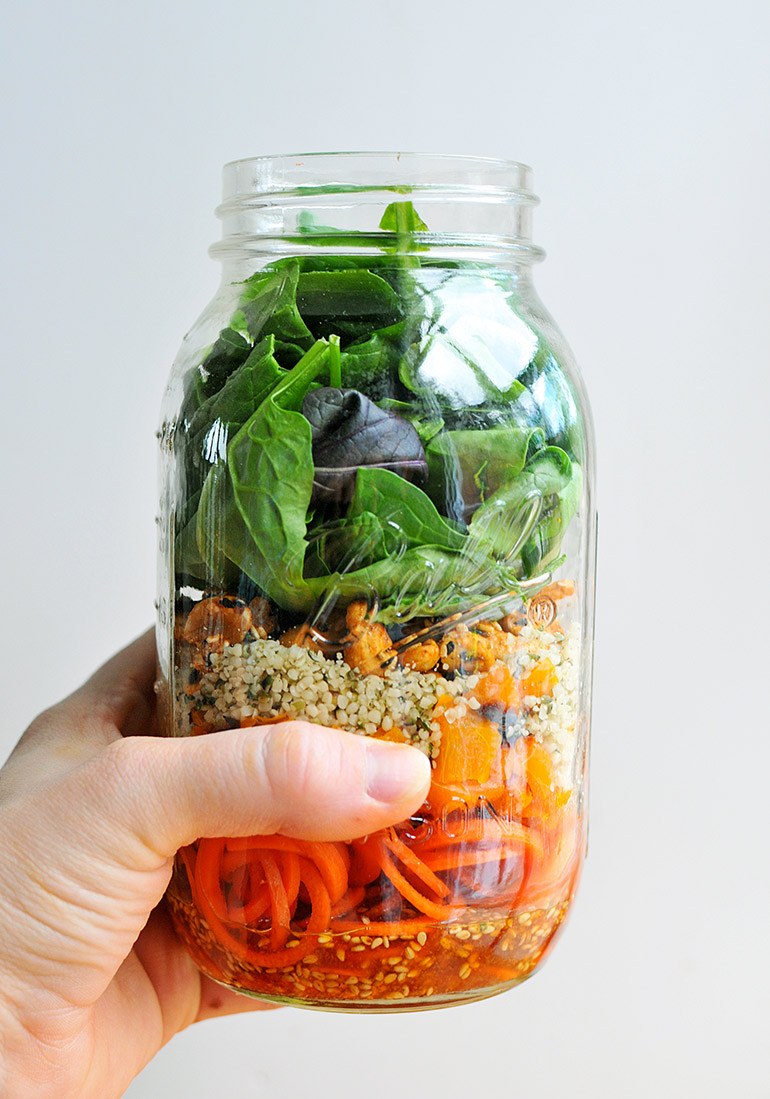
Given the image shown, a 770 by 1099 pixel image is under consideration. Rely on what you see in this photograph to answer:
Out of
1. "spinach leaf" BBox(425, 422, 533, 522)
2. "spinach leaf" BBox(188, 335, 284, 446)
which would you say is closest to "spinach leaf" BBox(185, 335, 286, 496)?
"spinach leaf" BBox(188, 335, 284, 446)

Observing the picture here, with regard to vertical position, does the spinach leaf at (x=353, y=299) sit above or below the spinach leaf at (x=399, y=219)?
below

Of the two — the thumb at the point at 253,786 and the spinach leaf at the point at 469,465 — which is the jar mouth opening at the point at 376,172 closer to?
the spinach leaf at the point at 469,465

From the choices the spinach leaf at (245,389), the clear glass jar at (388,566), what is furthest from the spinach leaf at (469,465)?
the spinach leaf at (245,389)

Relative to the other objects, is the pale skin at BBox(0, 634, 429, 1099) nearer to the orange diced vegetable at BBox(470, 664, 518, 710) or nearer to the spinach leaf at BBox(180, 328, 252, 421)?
the orange diced vegetable at BBox(470, 664, 518, 710)

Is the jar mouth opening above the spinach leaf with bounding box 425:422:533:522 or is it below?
above

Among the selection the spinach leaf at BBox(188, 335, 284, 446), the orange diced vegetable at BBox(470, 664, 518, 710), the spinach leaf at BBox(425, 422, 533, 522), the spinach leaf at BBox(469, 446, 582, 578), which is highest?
the spinach leaf at BBox(188, 335, 284, 446)

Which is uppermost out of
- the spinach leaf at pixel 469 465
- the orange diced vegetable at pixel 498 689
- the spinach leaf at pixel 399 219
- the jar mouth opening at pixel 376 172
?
the jar mouth opening at pixel 376 172

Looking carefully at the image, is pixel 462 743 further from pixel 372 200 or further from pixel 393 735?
pixel 372 200

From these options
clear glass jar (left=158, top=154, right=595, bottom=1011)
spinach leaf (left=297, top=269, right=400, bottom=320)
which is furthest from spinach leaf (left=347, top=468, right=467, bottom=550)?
spinach leaf (left=297, top=269, right=400, bottom=320)
